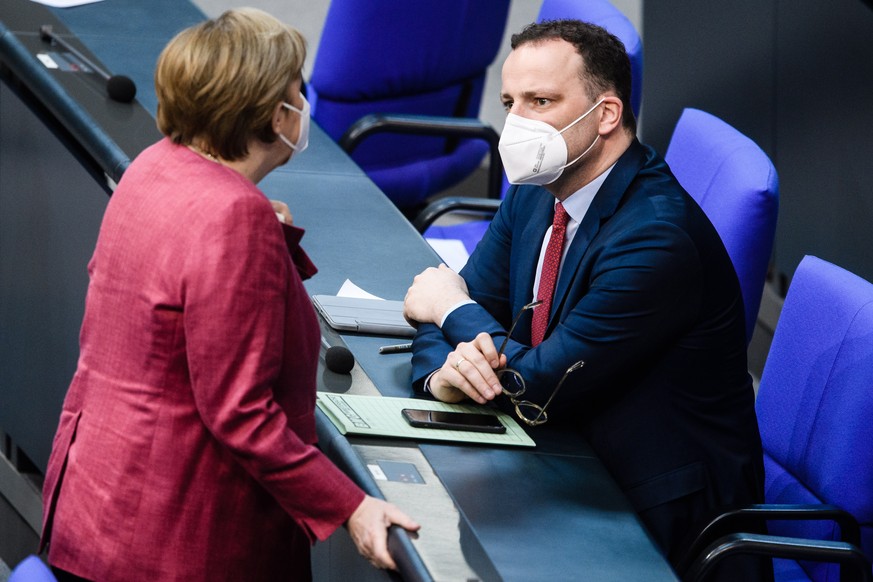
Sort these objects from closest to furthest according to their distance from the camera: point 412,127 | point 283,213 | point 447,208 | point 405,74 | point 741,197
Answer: point 283,213, point 741,197, point 447,208, point 412,127, point 405,74

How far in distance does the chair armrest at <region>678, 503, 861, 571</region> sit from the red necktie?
0.39 m

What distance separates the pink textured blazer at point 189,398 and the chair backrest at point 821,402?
2.89ft

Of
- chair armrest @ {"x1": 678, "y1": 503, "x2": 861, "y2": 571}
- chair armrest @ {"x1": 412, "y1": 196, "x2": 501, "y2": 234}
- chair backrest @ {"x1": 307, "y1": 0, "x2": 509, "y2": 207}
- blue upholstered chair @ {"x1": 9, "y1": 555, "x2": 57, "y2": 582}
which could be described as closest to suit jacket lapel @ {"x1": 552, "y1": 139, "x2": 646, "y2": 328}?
chair armrest @ {"x1": 678, "y1": 503, "x2": 861, "y2": 571}

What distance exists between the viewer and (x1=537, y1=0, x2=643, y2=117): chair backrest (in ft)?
9.98

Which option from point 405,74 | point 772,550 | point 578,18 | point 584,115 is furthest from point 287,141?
point 405,74

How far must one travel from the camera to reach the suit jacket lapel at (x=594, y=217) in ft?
6.88

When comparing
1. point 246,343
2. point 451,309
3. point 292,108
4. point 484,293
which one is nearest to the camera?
point 246,343

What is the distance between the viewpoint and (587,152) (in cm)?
215

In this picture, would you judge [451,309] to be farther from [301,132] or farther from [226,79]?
[226,79]

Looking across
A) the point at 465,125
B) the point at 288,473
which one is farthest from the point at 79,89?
the point at 288,473

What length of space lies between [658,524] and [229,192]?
857 mm

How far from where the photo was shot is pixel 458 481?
1.84 metres

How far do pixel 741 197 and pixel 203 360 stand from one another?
1.27 meters

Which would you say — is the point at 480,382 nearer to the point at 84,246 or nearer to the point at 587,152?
the point at 587,152
